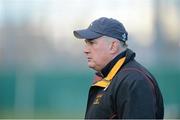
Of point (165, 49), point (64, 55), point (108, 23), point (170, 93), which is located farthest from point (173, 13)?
point (108, 23)

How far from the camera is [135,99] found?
6.32ft

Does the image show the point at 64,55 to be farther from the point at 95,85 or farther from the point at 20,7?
the point at 95,85

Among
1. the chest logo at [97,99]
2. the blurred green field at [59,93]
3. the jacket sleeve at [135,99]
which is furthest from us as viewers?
the blurred green field at [59,93]

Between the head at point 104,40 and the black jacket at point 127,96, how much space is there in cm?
4

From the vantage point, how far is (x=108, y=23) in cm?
216

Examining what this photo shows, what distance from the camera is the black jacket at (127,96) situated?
1929mm

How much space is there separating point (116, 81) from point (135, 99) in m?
0.14

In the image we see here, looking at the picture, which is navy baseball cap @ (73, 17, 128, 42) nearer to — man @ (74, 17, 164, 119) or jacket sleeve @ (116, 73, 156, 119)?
man @ (74, 17, 164, 119)

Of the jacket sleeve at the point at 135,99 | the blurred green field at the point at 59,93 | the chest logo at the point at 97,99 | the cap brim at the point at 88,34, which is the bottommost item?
the blurred green field at the point at 59,93

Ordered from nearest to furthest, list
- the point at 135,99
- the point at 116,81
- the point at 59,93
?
the point at 135,99 < the point at 116,81 < the point at 59,93

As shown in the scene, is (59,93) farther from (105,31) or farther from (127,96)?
(127,96)

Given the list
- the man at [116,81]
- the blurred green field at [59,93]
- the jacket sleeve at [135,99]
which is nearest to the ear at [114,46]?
the man at [116,81]

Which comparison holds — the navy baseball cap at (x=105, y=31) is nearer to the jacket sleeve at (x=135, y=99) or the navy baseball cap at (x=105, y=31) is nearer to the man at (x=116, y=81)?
the man at (x=116, y=81)

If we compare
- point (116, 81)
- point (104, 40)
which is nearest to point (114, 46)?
point (104, 40)
